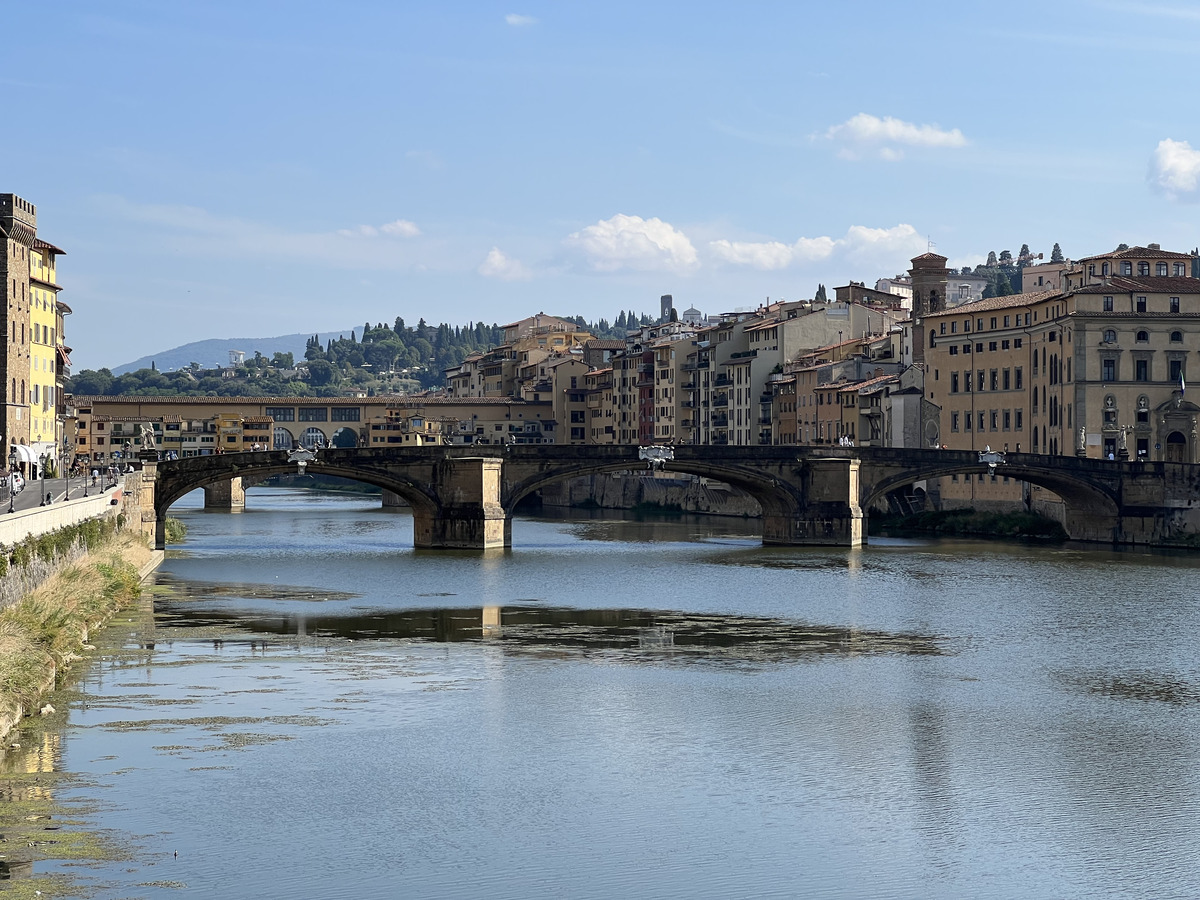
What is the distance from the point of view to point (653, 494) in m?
123

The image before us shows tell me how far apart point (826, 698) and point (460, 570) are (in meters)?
32.2

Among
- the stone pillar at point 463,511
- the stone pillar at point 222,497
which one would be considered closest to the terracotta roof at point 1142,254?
the stone pillar at point 463,511

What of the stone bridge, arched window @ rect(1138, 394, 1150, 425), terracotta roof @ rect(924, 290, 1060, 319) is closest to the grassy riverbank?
the stone bridge

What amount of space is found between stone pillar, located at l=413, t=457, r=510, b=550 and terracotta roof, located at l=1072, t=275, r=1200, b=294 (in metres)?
31.4

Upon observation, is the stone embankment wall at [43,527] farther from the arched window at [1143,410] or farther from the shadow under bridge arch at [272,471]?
the arched window at [1143,410]

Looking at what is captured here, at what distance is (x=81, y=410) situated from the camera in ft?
447

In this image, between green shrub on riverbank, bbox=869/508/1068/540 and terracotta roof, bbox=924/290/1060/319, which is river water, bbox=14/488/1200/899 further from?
terracotta roof, bbox=924/290/1060/319

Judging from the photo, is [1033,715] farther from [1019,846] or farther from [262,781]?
[262,781]

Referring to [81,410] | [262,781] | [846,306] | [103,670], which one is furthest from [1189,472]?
[81,410]

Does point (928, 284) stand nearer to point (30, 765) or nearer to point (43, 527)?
A: point (43, 527)

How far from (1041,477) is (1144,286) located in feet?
39.2

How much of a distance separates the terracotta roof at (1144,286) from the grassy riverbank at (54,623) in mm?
53568

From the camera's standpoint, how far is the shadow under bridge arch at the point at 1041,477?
83.4 metres

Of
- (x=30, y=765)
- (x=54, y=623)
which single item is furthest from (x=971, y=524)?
(x=30, y=765)
